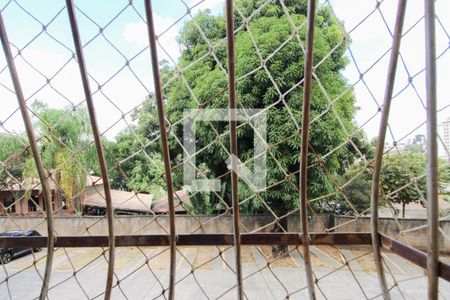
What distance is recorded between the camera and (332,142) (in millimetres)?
1634

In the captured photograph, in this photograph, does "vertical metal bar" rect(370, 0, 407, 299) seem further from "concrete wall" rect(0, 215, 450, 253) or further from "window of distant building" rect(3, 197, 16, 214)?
"window of distant building" rect(3, 197, 16, 214)

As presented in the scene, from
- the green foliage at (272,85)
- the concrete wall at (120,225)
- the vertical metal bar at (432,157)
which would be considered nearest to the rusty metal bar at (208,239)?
the concrete wall at (120,225)

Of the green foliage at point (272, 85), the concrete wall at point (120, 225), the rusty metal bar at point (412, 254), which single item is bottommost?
the concrete wall at point (120, 225)

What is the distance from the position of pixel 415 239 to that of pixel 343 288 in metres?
0.94

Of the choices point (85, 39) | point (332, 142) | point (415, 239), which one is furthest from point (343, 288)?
point (85, 39)

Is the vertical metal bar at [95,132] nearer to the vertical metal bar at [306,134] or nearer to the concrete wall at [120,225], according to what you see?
the concrete wall at [120,225]

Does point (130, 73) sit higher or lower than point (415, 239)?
higher

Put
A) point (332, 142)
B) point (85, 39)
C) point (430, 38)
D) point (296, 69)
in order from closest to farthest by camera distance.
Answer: point (430, 38), point (85, 39), point (332, 142), point (296, 69)

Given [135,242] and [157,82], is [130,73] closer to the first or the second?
[157,82]

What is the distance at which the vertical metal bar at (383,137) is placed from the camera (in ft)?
1.21

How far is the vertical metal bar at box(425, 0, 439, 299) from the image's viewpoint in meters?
0.31

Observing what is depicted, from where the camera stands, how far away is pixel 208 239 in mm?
522

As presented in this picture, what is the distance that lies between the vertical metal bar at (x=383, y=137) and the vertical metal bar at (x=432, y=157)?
2.2 inches

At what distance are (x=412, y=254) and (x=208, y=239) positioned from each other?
0.30 meters
